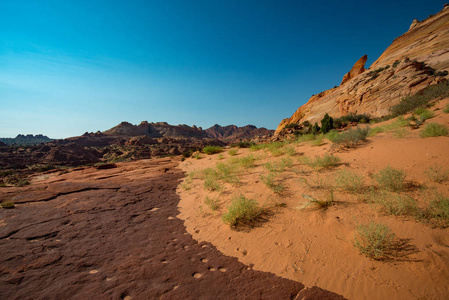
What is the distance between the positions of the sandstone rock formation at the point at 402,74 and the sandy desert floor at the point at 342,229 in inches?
700

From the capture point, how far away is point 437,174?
347cm

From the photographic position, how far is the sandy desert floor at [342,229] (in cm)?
200

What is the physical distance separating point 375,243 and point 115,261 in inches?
143

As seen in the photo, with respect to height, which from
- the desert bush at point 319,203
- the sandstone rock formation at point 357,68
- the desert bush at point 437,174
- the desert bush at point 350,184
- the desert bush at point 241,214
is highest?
the sandstone rock formation at point 357,68

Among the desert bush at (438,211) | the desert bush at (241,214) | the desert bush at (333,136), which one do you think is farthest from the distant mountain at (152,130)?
the desert bush at (438,211)

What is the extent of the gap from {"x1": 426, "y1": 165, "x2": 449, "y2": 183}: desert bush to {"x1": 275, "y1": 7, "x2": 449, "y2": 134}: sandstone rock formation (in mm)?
18342

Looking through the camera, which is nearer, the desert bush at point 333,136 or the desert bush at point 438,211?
the desert bush at point 438,211

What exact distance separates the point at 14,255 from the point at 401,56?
36581mm

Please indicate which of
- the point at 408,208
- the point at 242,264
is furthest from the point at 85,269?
the point at 408,208

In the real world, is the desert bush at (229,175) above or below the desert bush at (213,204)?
above

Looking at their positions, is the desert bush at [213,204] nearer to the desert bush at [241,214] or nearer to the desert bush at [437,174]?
the desert bush at [241,214]

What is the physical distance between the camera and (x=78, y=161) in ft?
102

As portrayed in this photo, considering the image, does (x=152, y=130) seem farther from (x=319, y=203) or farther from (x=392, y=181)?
(x=392, y=181)

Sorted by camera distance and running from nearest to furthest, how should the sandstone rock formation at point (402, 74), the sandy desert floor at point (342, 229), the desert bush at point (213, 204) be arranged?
the sandy desert floor at point (342, 229)
the desert bush at point (213, 204)
the sandstone rock formation at point (402, 74)
